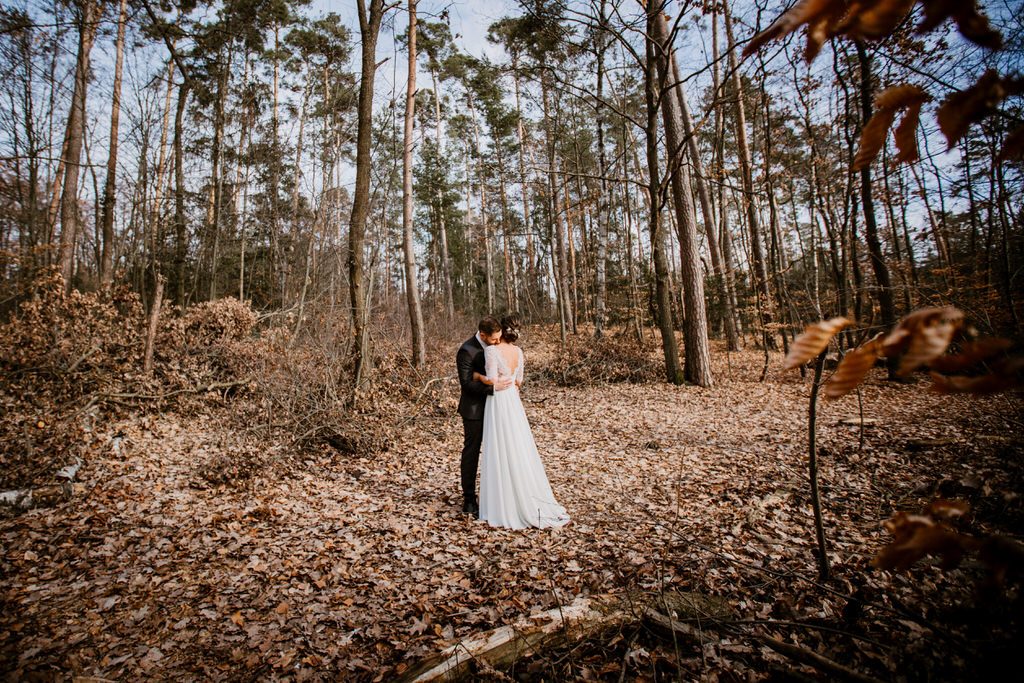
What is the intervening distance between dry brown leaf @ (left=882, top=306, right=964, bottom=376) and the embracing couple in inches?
143

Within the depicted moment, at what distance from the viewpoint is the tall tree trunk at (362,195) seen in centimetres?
830

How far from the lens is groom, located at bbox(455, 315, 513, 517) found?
4.55 metres

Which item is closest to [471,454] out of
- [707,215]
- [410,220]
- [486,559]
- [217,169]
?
[486,559]

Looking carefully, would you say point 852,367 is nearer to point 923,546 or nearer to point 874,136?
point 923,546

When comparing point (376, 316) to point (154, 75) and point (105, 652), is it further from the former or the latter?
point (105, 652)

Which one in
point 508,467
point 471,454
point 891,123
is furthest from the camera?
point 471,454

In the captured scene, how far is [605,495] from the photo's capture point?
509cm

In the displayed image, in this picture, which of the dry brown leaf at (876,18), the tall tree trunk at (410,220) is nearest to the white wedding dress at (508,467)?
the dry brown leaf at (876,18)

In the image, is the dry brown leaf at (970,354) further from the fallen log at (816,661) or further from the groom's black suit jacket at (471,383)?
the groom's black suit jacket at (471,383)

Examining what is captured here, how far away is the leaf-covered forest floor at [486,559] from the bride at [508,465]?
0.89ft

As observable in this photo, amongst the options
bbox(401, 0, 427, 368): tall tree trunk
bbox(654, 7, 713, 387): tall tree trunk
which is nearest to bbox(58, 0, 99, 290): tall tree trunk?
bbox(401, 0, 427, 368): tall tree trunk

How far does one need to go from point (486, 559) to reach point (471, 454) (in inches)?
43.4

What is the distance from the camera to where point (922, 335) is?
0.98 metres

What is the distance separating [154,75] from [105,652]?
14704 millimetres
